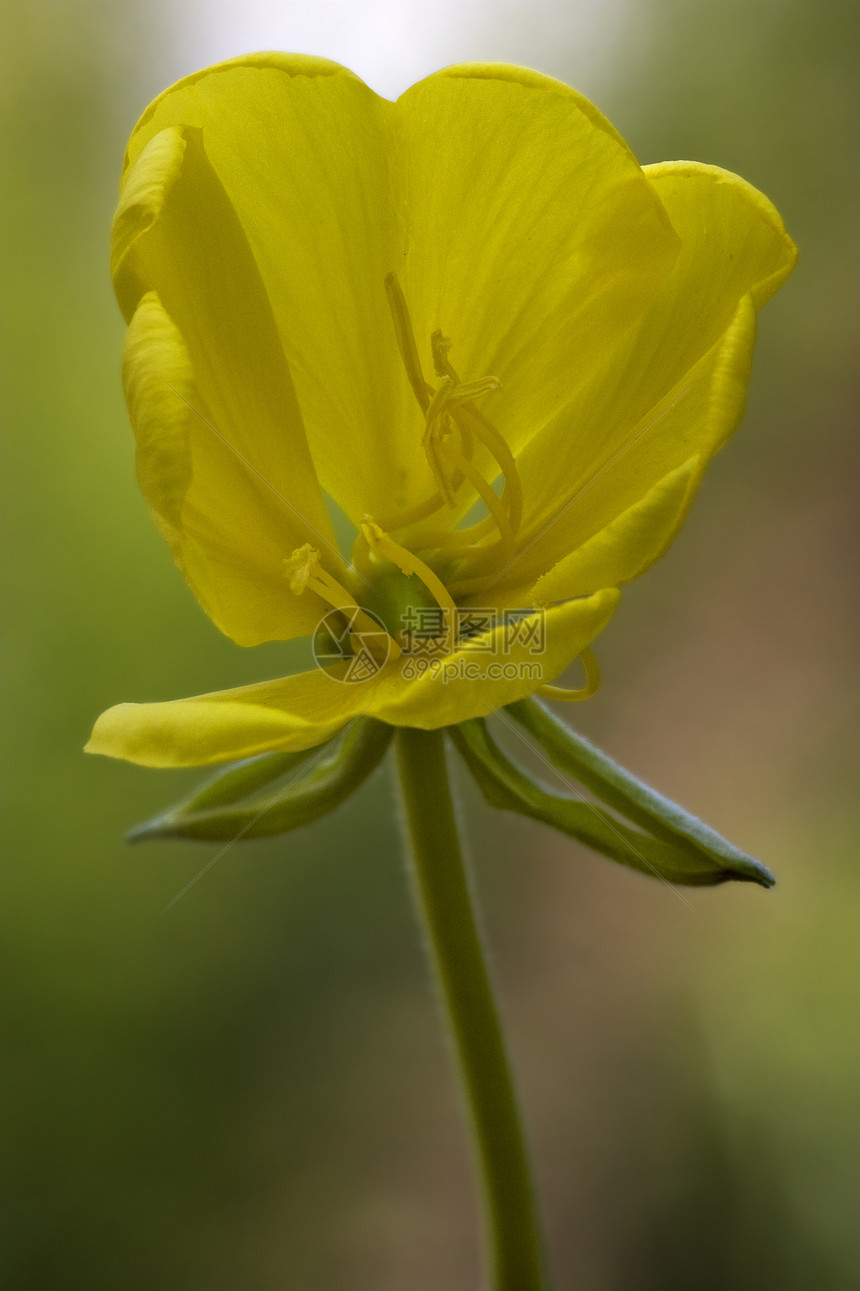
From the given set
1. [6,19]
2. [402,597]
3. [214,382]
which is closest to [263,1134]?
[402,597]

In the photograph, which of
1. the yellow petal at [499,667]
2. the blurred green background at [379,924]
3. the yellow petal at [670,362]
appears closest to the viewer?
the yellow petal at [499,667]

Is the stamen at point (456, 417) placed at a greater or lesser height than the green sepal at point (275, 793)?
greater

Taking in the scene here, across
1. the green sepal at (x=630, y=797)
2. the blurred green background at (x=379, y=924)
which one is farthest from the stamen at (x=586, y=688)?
the blurred green background at (x=379, y=924)

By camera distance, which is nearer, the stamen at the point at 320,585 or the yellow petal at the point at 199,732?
the yellow petal at the point at 199,732

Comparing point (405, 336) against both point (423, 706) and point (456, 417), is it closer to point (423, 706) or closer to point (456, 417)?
point (456, 417)

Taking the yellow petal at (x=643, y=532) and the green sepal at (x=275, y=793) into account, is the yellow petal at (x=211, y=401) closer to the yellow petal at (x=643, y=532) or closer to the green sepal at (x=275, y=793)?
the green sepal at (x=275, y=793)
